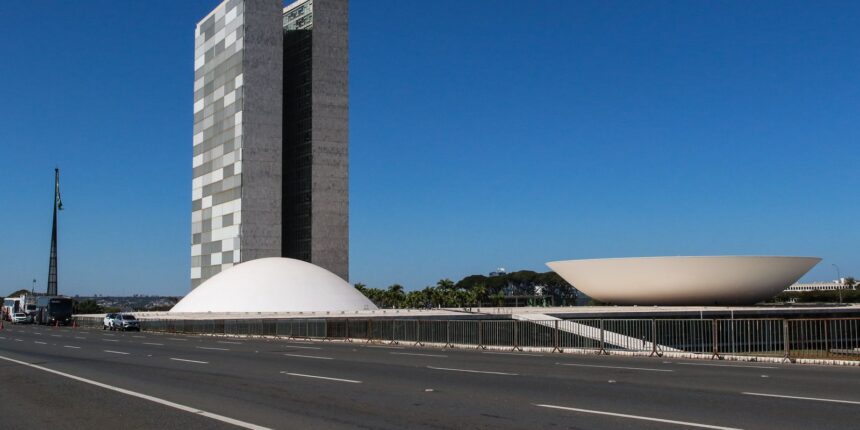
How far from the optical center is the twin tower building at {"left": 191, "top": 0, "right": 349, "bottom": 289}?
115 meters

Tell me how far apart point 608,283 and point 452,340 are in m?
56.0

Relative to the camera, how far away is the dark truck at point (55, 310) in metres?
72.1

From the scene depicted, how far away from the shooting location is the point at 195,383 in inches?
608

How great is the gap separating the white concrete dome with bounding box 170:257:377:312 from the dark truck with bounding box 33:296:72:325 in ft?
42.8

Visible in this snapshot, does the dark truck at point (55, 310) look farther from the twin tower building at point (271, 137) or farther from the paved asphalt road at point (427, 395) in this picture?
the paved asphalt road at point (427, 395)

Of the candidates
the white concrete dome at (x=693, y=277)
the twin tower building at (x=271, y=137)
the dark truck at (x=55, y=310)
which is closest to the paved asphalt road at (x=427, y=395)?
the dark truck at (x=55, y=310)

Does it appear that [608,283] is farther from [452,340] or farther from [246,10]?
[246,10]

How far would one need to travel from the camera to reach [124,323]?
57.7 m

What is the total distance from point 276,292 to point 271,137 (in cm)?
4369

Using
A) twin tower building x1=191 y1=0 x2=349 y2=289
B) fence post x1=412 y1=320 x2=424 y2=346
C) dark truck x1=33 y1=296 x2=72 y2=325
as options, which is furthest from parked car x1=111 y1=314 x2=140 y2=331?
twin tower building x1=191 y1=0 x2=349 y2=289

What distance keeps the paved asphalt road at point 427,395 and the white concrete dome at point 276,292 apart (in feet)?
187

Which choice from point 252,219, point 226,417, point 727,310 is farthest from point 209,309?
point 226,417

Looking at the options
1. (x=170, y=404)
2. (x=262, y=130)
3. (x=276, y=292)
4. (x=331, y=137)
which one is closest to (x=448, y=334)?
(x=170, y=404)

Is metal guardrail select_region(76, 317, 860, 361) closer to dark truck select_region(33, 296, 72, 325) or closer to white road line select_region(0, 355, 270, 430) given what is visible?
white road line select_region(0, 355, 270, 430)
